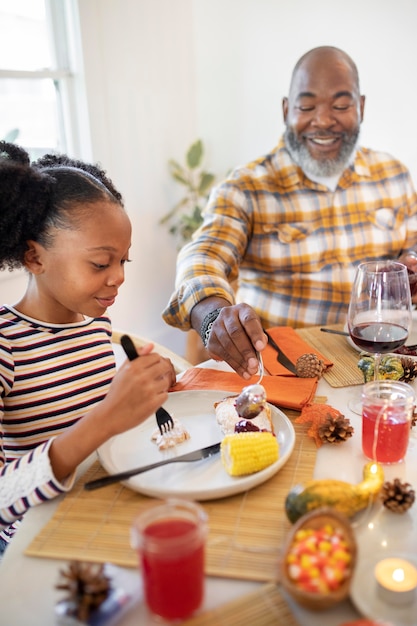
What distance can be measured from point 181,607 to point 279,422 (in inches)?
18.9

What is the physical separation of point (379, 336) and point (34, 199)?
2.56 ft

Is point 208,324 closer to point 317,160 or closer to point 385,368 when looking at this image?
point 385,368

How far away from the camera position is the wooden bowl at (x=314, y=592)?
628mm

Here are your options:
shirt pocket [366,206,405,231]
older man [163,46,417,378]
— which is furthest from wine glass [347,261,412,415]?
shirt pocket [366,206,405,231]

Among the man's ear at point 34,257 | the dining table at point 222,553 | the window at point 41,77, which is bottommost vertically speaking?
the dining table at point 222,553

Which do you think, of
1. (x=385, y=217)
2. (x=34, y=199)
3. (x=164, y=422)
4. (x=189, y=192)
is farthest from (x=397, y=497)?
(x=189, y=192)

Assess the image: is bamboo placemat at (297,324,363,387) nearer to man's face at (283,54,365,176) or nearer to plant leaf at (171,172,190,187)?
man's face at (283,54,365,176)

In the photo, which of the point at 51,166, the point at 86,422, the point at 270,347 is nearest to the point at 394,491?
the point at 86,422

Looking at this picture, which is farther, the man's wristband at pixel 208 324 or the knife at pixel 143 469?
the man's wristband at pixel 208 324

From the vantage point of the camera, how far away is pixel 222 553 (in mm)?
749

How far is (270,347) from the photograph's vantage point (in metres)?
1.48

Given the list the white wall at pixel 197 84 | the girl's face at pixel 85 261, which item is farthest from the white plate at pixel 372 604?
the white wall at pixel 197 84

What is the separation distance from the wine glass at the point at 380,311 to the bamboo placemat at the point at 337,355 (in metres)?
0.14

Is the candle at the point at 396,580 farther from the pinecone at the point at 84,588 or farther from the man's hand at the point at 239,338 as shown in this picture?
the man's hand at the point at 239,338
